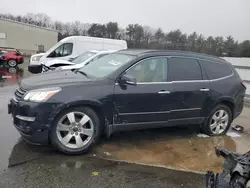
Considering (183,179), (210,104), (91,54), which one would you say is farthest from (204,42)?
(183,179)

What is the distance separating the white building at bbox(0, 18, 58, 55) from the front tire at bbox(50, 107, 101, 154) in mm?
38680

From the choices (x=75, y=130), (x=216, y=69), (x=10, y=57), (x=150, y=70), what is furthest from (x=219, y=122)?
(x=10, y=57)

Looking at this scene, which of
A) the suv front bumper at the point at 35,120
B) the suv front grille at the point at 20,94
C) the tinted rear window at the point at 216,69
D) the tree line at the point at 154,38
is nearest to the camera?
the suv front bumper at the point at 35,120

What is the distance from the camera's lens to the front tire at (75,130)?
164 inches

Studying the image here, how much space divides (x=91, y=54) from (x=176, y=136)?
6.11 meters

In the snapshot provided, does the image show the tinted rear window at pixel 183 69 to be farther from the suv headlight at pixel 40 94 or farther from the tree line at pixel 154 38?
the tree line at pixel 154 38

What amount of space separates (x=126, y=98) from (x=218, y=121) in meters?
2.39

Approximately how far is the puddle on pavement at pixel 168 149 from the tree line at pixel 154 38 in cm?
1924

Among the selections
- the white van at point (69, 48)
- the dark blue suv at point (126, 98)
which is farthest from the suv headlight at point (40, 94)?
the white van at point (69, 48)

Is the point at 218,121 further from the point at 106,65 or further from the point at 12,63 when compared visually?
the point at 12,63

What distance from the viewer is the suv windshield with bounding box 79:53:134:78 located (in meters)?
4.83

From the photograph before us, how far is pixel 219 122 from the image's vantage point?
5887mm

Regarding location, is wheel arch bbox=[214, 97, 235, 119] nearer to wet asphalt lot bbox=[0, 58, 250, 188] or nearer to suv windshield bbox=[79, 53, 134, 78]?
wet asphalt lot bbox=[0, 58, 250, 188]

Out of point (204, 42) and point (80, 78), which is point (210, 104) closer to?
point (80, 78)
